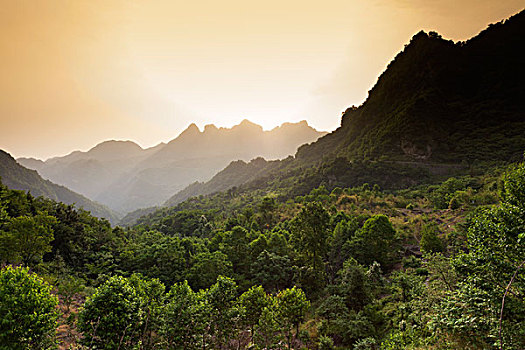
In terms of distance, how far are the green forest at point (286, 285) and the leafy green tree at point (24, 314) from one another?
1.7 inches

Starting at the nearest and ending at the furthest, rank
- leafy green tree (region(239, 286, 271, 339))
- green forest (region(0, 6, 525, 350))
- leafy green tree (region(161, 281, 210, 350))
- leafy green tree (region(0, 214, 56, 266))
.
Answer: green forest (region(0, 6, 525, 350)) < leafy green tree (region(161, 281, 210, 350)) < leafy green tree (region(239, 286, 271, 339)) < leafy green tree (region(0, 214, 56, 266))

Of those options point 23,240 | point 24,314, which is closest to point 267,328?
point 24,314

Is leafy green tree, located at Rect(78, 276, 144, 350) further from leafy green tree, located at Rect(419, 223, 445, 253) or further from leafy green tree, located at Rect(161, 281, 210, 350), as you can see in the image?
leafy green tree, located at Rect(419, 223, 445, 253)

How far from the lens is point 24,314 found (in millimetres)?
8961

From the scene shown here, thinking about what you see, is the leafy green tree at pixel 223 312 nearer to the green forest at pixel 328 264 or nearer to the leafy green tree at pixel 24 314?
the green forest at pixel 328 264

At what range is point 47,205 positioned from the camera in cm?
2991

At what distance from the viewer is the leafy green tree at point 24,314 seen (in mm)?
8672

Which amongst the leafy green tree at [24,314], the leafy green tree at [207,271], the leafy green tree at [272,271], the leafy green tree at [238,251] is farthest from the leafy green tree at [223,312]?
the leafy green tree at [238,251]

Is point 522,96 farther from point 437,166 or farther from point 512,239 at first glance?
point 512,239

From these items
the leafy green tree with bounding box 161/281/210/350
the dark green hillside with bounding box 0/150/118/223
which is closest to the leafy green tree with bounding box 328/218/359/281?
the leafy green tree with bounding box 161/281/210/350

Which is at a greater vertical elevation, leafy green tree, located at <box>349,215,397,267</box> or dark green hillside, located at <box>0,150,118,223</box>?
dark green hillside, located at <box>0,150,118,223</box>

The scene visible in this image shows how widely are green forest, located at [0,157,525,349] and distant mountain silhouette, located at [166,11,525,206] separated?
108 ft

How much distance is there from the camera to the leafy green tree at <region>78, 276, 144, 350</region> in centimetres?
1005

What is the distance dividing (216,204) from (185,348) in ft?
253
